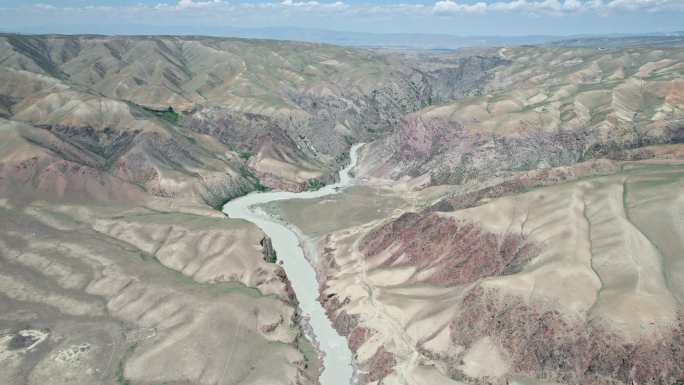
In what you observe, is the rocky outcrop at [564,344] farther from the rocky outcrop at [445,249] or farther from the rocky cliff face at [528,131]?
the rocky cliff face at [528,131]

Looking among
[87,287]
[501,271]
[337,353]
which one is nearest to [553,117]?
[501,271]

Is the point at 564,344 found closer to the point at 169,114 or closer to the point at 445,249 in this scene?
the point at 445,249

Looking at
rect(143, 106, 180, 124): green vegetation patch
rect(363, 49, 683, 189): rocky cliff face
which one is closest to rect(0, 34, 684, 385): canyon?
rect(363, 49, 683, 189): rocky cliff face

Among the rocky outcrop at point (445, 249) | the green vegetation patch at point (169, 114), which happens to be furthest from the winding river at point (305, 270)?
the green vegetation patch at point (169, 114)

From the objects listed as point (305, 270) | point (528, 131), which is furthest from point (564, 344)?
point (528, 131)

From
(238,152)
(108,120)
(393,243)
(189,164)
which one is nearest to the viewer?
(393,243)

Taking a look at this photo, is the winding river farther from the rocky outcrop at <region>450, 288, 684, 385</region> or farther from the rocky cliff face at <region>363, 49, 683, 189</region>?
the rocky cliff face at <region>363, 49, 683, 189</region>

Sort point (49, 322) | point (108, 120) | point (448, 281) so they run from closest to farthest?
point (49, 322)
point (448, 281)
point (108, 120)

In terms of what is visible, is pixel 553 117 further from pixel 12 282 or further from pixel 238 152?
pixel 12 282
